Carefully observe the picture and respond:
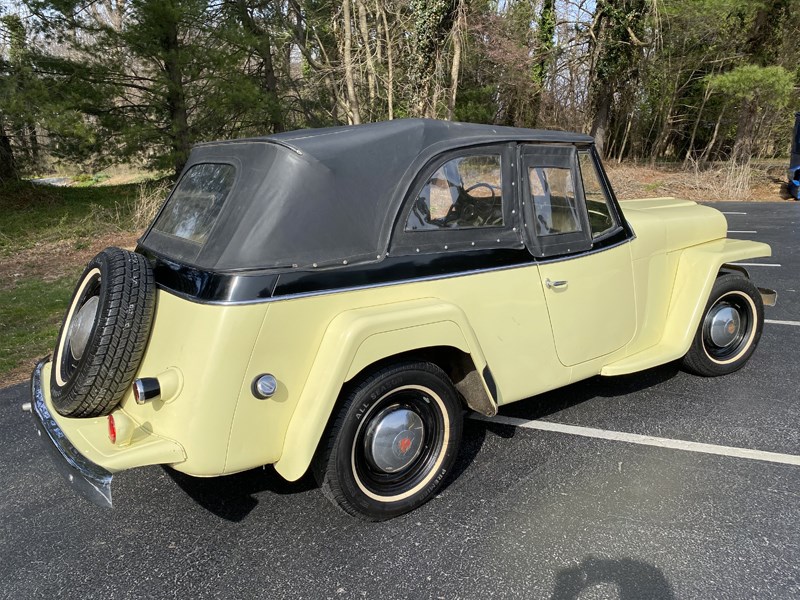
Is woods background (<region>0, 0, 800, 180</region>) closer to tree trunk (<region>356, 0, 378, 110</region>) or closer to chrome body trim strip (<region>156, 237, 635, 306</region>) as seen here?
tree trunk (<region>356, 0, 378, 110</region>)

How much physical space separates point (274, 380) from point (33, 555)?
1.41 meters

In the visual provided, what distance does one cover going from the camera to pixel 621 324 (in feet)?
11.2

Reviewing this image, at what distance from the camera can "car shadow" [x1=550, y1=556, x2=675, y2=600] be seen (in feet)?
7.04

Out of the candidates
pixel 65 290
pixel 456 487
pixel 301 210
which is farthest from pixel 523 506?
pixel 65 290

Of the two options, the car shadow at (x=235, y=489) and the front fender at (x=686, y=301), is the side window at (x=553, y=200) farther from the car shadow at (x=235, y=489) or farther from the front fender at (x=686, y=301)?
the car shadow at (x=235, y=489)

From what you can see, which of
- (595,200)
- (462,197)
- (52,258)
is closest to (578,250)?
(595,200)

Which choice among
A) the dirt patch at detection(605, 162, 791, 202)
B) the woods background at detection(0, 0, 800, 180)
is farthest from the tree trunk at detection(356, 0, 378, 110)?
the dirt patch at detection(605, 162, 791, 202)

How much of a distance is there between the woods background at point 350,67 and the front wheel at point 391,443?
1201 centimetres

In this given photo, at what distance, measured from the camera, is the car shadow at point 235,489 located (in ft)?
8.96

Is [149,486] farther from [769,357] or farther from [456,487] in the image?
[769,357]

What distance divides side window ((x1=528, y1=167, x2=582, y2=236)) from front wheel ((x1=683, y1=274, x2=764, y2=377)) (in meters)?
1.46

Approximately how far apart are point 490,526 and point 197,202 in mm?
2172

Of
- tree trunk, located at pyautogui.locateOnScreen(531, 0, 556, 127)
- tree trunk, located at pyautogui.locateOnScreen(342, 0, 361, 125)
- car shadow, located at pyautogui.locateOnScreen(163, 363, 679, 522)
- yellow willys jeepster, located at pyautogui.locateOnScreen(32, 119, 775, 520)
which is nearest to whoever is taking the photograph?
yellow willys jeepster, located at pyautogui.locateOnScreen(32, 119, 775, 520)

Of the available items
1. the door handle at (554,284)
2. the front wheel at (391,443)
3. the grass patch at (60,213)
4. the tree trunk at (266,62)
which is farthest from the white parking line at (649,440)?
the tree trunk at (266,62)
